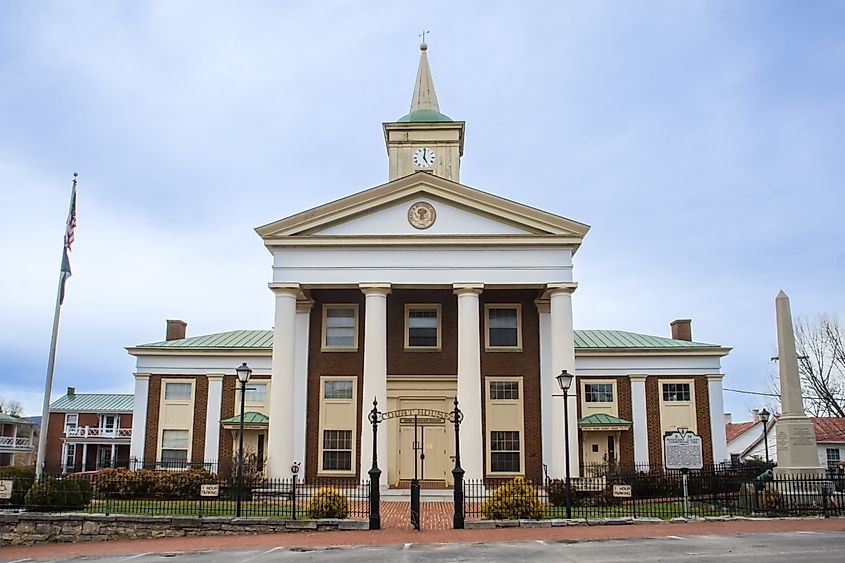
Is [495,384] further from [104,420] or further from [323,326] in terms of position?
[104,420]

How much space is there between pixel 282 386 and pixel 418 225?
8258mm

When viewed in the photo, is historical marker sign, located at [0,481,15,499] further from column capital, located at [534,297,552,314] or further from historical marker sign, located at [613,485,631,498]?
column capital, located at [534,297,552,314]

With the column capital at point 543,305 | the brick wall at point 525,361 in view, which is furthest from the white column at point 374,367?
the column capital at point 543,305

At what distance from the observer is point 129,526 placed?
73.0 feet

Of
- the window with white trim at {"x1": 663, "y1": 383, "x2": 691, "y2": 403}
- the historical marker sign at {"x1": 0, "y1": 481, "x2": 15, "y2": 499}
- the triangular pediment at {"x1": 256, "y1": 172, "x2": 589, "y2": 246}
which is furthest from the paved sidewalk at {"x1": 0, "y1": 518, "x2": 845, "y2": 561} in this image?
the window with white trim at {"x1": 663, "y1": 383, "x2": 691, "y2": 403}

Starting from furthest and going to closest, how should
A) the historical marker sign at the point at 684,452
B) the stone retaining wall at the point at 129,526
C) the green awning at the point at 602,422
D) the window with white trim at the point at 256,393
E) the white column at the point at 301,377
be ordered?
the window with white trim at the point at 256,393
the green awning at the point at 602,422
the white column at the point at 301,377
the historical marker sign at the point at 684,452
the stone retaining wall at the point at 129,526

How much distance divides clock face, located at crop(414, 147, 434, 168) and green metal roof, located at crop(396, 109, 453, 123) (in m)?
1.55

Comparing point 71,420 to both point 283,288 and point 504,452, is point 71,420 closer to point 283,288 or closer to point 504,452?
point 283,288

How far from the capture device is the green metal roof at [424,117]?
41469 mm

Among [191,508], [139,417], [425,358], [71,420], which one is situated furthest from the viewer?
[71,420]

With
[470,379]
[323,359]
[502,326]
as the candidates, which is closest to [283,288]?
[323,359]

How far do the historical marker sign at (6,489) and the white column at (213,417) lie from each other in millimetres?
15014

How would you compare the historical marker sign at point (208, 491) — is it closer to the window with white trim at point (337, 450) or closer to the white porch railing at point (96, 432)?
A: the window with white trim at point (337, 450)

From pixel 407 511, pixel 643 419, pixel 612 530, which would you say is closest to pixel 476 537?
pixel 612 530
